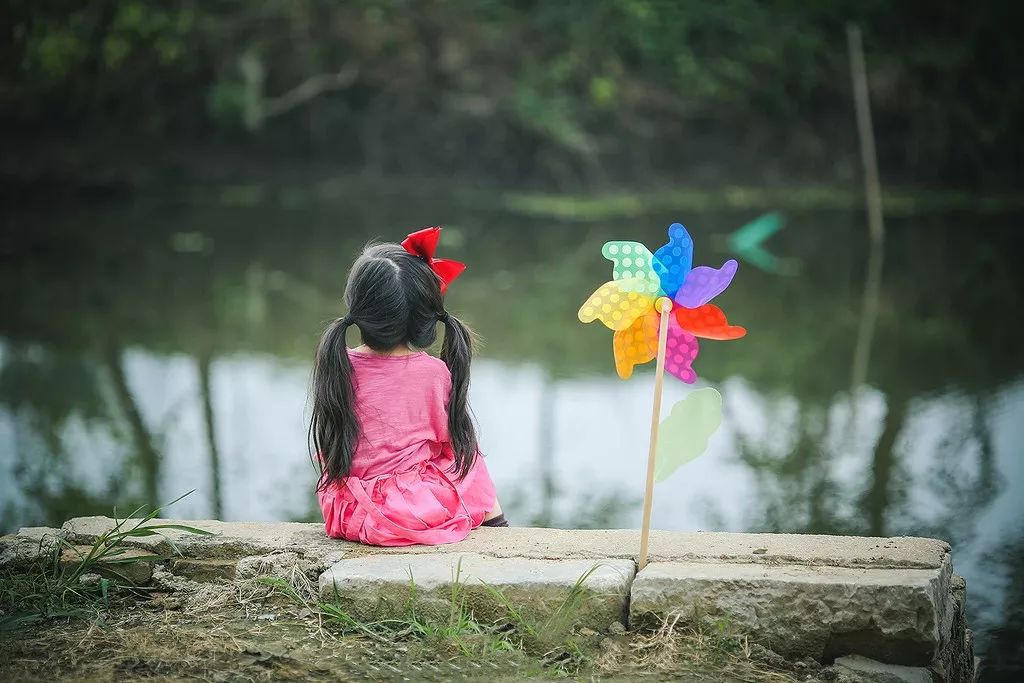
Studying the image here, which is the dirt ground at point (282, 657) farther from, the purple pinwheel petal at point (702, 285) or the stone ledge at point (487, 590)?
the purple pinwheel petal at point (702, 285)

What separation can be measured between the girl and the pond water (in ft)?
5.21

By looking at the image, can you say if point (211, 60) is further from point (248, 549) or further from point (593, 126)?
point (248, 549)

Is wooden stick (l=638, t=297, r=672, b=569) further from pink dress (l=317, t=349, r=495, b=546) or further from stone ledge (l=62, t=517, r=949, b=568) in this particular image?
pink dress (l=317, t=349, r=495, b=546)

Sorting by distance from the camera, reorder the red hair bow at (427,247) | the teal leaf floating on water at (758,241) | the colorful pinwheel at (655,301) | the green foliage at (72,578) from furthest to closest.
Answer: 1. the teal leaf floating on water at (758,241)
2. the red hair bow at (427,247)
3. the colorful pinwheel at (655,301)
4. the green foliage at (72,578)

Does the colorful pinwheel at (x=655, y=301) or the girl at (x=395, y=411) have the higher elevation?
the colorful pinwheel at (x=655, y=301)

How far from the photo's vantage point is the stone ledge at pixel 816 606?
218 centimetres

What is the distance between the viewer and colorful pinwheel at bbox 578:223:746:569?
244 centimetres

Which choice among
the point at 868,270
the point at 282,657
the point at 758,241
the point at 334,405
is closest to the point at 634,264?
the point at 334,405

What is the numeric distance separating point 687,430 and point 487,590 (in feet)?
1.83

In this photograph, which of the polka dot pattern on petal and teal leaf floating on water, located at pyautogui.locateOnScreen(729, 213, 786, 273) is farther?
teal leaf floating on water, located at pyautogui.locateOnScreen(729, 213, 786, 273)

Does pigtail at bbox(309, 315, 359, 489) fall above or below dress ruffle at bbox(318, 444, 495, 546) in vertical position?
above

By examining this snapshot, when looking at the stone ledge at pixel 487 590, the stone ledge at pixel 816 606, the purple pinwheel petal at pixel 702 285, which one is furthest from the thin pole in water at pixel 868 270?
the stone ledge at pixel 487 590

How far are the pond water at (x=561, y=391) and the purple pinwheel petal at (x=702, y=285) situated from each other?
149 cm

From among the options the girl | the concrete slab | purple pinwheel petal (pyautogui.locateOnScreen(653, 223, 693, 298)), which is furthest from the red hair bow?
the concrete slab
